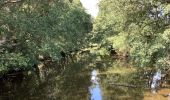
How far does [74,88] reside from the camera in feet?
104

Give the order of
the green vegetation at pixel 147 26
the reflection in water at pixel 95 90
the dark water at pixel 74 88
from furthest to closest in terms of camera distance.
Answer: the green vegetation at pixel 147 26 < the dark water at pixel 74 88 < the reflection in water at pixel 95 90

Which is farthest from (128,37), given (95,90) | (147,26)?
(95,90)

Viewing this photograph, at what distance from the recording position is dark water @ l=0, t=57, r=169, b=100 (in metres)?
27.2

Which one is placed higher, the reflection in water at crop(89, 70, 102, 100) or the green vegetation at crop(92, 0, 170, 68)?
the green vegetation at crop(92, 0, 170, 68)

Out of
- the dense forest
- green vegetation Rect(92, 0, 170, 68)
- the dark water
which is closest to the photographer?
the dense forest

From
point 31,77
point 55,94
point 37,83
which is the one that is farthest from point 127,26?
point 31,77

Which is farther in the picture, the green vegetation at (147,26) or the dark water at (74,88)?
the green vegetation at (147,26)

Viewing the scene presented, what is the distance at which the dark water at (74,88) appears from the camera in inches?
1070

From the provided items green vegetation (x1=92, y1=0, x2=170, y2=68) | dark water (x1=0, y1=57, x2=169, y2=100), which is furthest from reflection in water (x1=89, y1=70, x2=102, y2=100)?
green vegetation (x1=92, y1=0, x2=170, y2=68)

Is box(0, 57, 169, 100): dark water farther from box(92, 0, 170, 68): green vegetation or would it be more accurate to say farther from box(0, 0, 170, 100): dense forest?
box(92, 0, 170, 68): green vegetation

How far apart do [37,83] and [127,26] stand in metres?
11.5

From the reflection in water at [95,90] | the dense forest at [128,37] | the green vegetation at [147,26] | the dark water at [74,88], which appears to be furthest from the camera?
the green vegetation at [147,26]

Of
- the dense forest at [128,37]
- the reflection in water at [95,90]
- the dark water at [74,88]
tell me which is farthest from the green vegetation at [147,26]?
the reflection in water at [95,90]

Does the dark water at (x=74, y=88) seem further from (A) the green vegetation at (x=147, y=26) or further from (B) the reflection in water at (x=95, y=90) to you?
(A) the green vegetation at (x=147, y=26)
